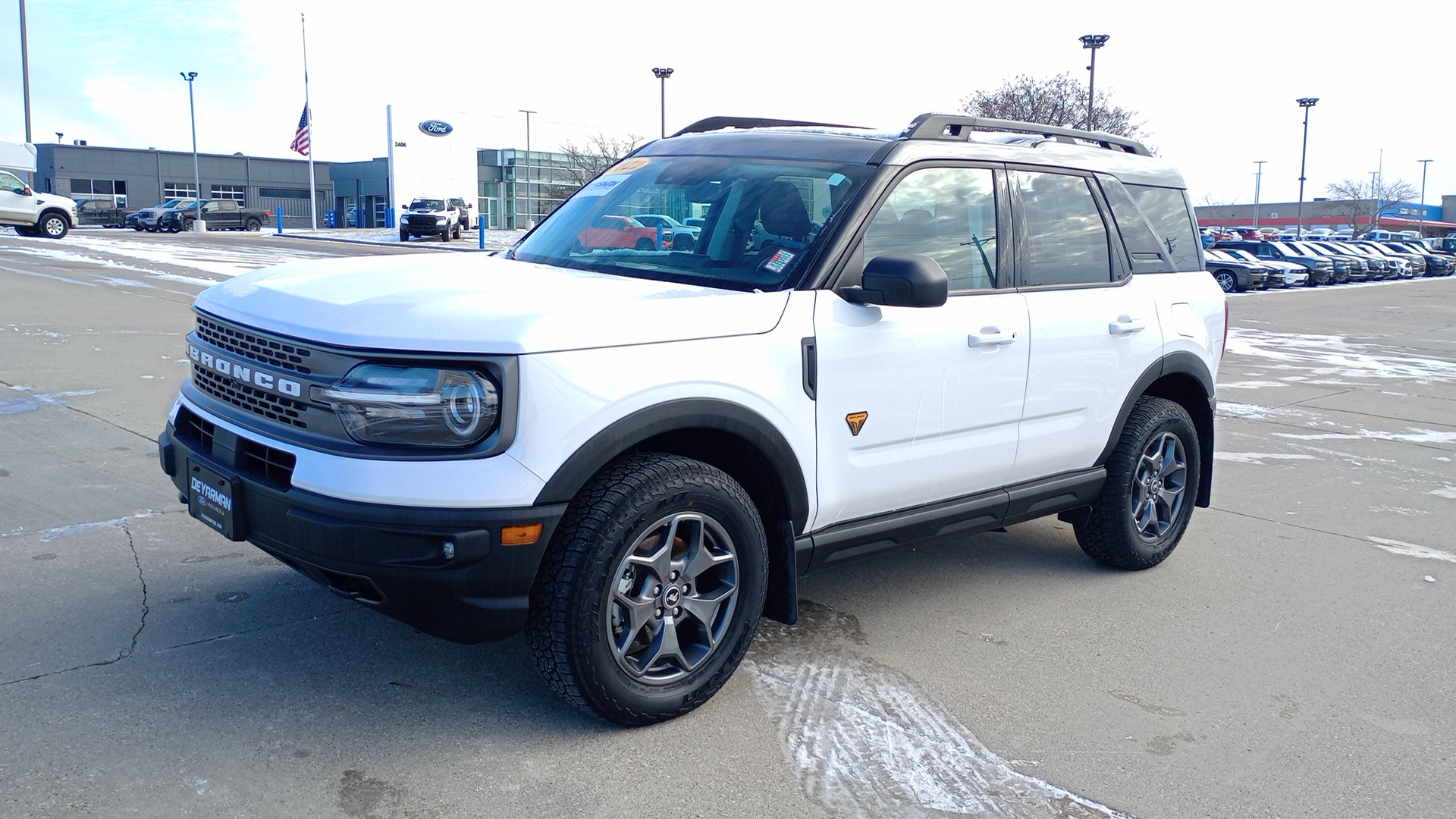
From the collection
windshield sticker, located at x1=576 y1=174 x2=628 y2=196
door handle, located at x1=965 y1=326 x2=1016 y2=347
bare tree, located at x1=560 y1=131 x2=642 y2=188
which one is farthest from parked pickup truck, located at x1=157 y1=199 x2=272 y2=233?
door handle, located at x1=965 y1=326 x2=1016 y2=347

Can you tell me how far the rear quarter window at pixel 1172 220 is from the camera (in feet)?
17.5

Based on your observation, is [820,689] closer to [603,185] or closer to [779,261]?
[779,261]

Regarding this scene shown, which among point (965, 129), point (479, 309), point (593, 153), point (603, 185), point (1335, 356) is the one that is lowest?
point (1335, 356)

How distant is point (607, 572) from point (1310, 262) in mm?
40906

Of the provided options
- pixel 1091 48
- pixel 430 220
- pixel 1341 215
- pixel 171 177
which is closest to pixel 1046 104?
pixel 1091 48

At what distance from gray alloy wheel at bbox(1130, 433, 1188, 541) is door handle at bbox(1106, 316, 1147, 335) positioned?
1.81 ft

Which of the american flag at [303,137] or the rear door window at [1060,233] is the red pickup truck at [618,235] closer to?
the rear door window at [1060,233]

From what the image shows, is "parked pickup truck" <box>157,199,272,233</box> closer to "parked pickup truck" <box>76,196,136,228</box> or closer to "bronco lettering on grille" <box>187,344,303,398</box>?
"parked pickup truck" <box>76,196,136,228</box>

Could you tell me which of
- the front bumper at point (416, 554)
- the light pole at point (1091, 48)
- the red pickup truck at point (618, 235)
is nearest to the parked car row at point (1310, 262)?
the light pole at point (1091, 48)

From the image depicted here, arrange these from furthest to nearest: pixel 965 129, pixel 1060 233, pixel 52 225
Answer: pixel 52 225 < pixel 1060 233 < pixel 965 129

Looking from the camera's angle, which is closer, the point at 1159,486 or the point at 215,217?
the point at 1159,486

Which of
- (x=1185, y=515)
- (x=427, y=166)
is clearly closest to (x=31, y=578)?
(x=1185, y=515)

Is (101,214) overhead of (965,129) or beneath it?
overhead

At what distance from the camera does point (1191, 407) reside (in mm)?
5547
